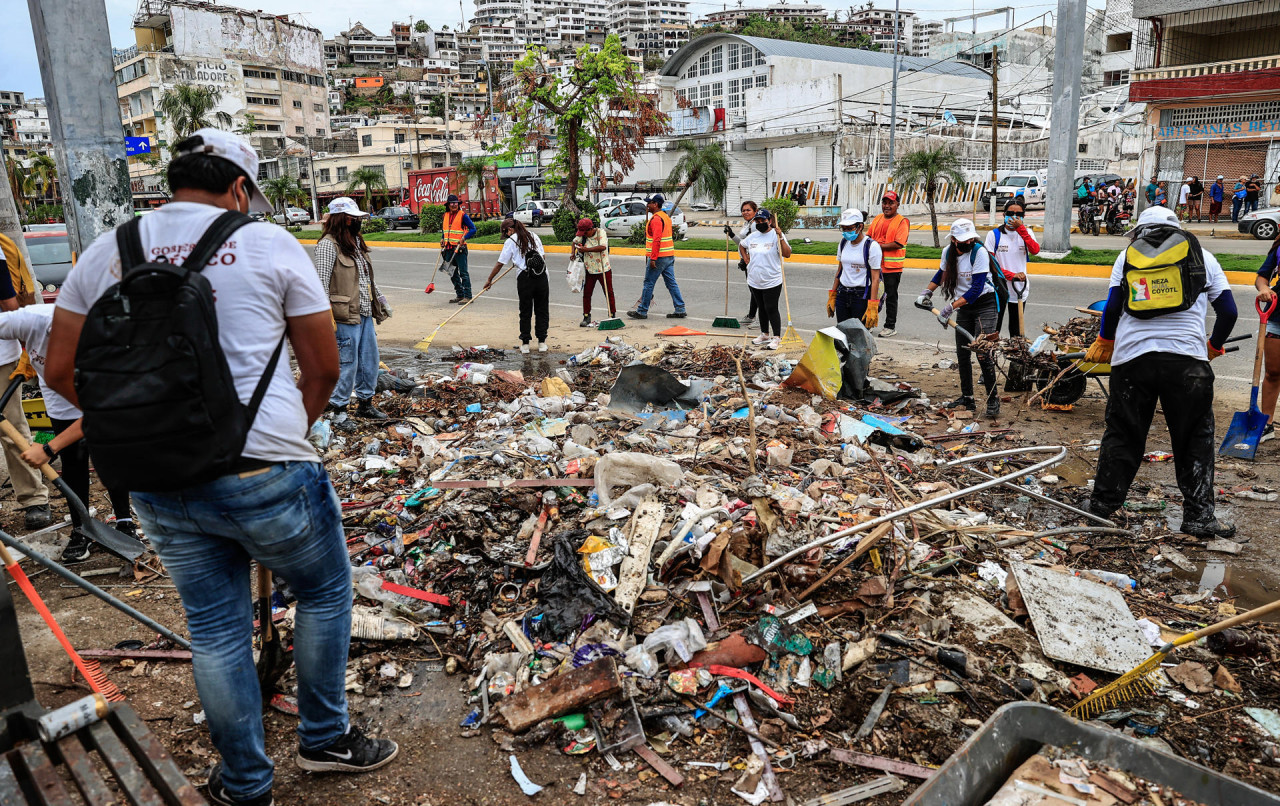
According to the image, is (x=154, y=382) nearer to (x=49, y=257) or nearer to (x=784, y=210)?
(x=49, y=257)

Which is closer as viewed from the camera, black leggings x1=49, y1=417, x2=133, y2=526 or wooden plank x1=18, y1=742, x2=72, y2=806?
wooden plank x1=18, y1=742, x2=72, y2=806

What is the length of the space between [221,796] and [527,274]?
7.81 metres

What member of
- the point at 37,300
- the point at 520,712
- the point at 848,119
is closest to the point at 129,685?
the point at 520,712

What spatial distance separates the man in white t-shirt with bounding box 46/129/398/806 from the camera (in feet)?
6.79

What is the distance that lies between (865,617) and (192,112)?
4433 cm

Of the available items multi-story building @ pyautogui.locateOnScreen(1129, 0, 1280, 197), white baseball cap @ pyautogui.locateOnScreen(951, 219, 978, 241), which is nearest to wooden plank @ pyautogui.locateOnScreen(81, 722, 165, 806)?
white baseball cap @ pyautogui.locateOnScreen(951, 219, 978, 241)

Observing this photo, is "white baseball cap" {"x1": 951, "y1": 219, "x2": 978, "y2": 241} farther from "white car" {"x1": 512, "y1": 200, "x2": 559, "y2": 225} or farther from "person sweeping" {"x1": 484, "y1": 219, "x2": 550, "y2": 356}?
"white car" {"x1": 512, "y1": 200, "x2": 559, "y2": 225}

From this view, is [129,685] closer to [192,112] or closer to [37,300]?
[37,300]

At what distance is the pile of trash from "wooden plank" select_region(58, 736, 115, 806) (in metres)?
1.26

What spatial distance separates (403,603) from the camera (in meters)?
3.74

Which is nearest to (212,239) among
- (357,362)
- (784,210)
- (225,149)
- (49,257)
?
(225,149)

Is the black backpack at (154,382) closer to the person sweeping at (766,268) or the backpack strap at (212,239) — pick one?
the backpack strap at (212,239)

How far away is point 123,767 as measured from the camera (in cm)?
191


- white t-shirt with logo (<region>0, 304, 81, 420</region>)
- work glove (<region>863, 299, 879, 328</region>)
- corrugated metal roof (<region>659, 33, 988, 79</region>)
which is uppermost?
corrugated metal roof (<region>659, 33, 988, 79</region>)
